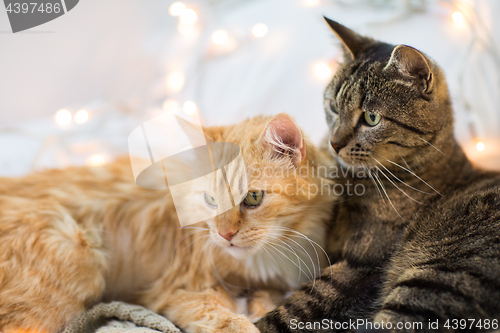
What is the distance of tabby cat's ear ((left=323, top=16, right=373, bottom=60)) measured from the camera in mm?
1311

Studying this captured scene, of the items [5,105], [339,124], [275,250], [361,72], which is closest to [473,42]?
[361,72]

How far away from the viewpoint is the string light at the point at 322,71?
188cm

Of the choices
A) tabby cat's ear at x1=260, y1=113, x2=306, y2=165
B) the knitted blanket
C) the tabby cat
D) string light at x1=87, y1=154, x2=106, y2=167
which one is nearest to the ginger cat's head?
tabby cat's ear at x1=260, y1=113, x2=306, y2=165

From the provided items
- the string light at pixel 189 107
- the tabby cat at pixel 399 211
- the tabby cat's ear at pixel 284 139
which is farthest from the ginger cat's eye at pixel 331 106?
the string light at pixel 189 107

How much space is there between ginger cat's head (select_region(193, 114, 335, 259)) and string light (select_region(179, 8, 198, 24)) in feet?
3.44

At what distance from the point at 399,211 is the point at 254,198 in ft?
1.69

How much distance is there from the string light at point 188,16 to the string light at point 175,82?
1.07 ft

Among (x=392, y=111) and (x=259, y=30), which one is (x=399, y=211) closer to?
(x=392, y=111)

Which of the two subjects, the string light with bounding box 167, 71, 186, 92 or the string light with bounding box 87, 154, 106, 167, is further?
the string light with bounding box 167, 71, 186, 92

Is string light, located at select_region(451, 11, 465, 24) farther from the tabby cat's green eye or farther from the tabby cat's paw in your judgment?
the tabby cat's paw

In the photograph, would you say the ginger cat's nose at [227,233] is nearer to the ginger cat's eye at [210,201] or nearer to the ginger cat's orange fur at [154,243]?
the ginger cat's orange fur at [154,243]

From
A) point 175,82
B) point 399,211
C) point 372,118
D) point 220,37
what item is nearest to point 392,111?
point 372,118

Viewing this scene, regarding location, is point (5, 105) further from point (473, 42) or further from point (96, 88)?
point (473, 42)

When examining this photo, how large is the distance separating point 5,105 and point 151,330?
1.37m
